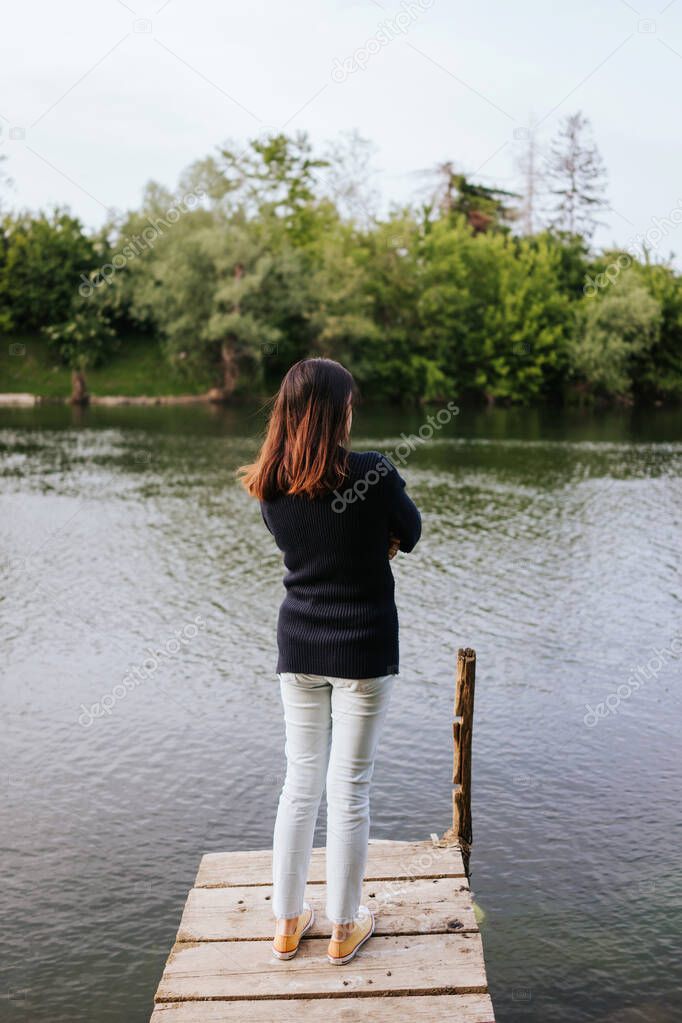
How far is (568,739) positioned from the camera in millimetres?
9539

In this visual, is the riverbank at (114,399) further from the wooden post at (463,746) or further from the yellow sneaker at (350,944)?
the yellow sneaker at (350,944)

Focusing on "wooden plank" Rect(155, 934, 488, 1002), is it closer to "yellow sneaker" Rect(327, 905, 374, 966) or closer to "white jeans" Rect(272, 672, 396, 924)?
"yellow sneaker" Rect(327, 905, 374, 966)

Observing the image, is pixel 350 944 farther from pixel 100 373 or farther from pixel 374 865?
pixel 100 373

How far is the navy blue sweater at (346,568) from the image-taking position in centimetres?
383

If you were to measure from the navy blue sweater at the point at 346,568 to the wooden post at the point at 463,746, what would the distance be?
210cm

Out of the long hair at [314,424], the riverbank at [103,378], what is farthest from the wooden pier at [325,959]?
the riverbank at [103,378]

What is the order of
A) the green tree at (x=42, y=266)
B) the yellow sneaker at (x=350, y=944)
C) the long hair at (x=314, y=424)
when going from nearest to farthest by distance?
the long hair at (x=314, y=424)
the yellow sneaker at (x=350, y=944)
the green tree at (x=42, y=266)

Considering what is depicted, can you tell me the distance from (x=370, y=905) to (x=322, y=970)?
0.56m

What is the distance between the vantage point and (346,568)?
12.8 feet

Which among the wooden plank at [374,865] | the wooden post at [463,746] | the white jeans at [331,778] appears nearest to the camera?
the white jeans at [331,778]

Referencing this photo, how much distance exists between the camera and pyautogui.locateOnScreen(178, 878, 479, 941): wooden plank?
14.3 feet

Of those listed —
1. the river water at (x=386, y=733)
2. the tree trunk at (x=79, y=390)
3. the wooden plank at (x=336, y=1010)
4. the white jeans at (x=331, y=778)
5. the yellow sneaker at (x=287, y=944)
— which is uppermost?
the tree trunk at (x=79, y=390)

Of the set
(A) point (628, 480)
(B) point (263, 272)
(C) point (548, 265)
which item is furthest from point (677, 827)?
(C) point (548, 265)

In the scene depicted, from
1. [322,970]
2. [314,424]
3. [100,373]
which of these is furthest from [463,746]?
[100,373]
